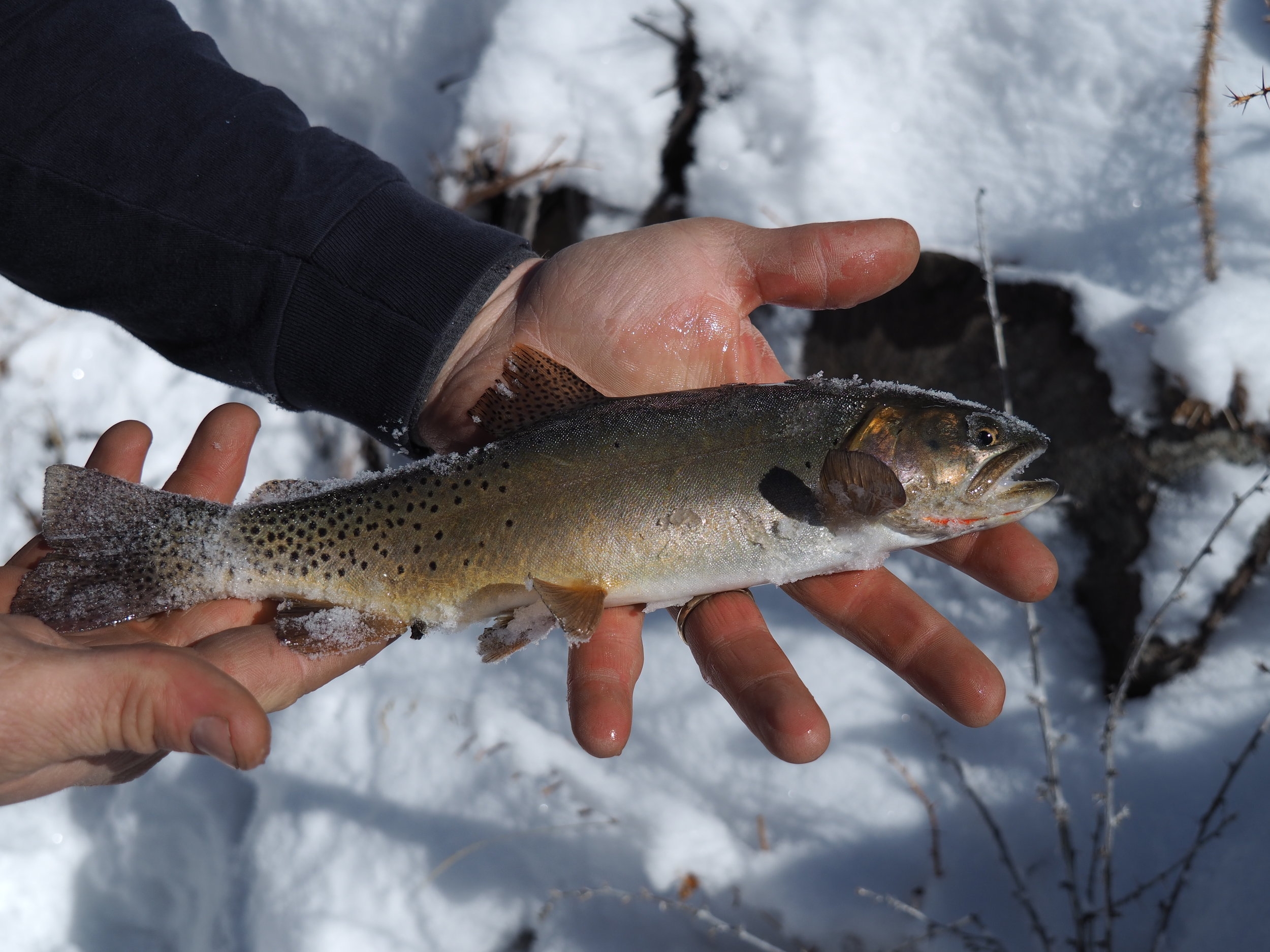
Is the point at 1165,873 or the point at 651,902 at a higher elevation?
the point at 1165,873

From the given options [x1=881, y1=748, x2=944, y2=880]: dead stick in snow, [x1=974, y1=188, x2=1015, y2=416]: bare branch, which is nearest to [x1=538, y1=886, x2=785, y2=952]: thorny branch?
[x1=881, y1=748, x2=944, y2=880]: dead stick in snow

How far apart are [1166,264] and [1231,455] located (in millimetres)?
1181

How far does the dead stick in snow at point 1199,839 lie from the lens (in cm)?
343

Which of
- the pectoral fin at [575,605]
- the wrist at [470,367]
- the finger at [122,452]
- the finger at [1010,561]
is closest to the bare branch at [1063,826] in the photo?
the finger at [1010,561]

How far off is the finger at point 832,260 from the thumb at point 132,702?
2.60m

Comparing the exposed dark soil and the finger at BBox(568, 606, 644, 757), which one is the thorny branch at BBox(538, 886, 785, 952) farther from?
the exposed dark soil

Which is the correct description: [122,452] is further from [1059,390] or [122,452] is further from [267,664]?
[1059,390]

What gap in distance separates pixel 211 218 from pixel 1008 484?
363cm

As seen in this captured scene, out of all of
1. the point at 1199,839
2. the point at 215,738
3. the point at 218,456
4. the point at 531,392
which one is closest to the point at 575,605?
the point at 531,392

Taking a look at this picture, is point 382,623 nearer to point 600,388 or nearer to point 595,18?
point 600,388

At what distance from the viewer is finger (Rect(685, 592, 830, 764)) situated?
301cm

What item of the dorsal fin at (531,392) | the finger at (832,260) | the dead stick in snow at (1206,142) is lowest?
the dorsal fin at (531,392)

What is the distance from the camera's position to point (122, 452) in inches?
152

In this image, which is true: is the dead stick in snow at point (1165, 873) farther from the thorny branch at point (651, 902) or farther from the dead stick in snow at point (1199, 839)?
the thorny branch at point (651, 902)
